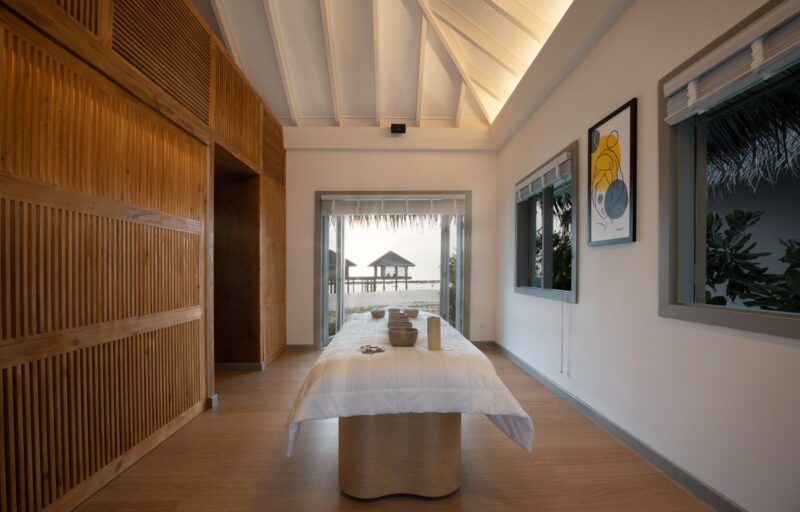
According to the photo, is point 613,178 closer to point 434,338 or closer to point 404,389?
point 434,338

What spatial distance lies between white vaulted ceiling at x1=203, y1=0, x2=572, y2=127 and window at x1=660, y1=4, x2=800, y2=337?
75.5 inches

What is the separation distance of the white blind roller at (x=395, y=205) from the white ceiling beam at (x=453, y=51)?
120 cm

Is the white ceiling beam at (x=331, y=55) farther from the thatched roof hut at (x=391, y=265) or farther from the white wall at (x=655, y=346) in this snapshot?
the white wall at (x=655, y=346)

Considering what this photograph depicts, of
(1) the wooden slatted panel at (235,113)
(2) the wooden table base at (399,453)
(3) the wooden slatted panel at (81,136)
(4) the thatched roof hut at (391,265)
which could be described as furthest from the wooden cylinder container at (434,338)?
(4) the thatched roof hut at (391,265)

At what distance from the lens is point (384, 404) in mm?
1602

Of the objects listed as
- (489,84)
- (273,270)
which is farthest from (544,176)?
(273,270)

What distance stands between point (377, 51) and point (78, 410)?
410cm

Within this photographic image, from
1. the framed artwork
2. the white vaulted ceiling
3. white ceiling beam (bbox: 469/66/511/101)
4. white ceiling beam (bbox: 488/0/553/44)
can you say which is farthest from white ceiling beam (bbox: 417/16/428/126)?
the framed artwork

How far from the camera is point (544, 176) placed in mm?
3467

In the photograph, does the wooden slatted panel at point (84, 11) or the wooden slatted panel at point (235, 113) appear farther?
the wooden slatted panel at point (235, 113)

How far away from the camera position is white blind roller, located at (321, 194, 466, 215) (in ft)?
16.2

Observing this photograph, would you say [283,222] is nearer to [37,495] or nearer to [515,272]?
[515,272]

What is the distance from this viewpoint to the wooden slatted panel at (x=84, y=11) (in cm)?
164

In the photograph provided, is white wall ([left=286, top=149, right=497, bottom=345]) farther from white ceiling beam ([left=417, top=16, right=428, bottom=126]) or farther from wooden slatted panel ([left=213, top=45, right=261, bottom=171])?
wooden slatted panel ([left=213, top=45, right=261, bottom=171])
